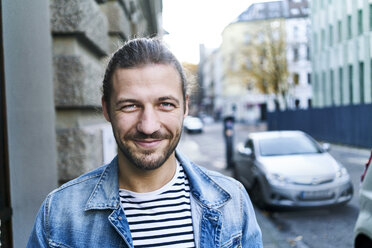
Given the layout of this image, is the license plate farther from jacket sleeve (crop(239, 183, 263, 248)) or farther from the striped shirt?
the striped shirt

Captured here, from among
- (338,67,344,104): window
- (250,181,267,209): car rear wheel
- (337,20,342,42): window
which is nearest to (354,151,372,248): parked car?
(250,181,267,209): car rear wheel

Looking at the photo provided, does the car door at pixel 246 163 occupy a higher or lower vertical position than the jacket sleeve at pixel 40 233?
lower

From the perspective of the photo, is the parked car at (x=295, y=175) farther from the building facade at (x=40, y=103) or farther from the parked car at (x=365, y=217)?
the building facade at (x=40, y=103)

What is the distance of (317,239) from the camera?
575 centimetres

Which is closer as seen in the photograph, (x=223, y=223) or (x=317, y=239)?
(x=223, y=223)

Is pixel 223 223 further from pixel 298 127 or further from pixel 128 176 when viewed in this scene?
pixel 298 127

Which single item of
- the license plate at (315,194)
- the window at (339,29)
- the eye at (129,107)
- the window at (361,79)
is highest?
the window at (339,29)

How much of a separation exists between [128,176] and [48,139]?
4.08ft

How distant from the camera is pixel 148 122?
1.65 m

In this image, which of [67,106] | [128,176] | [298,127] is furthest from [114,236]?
[298,127]

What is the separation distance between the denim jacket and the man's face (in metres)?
0.19

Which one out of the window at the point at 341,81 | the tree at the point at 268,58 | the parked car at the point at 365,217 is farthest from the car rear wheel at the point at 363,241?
the tree at the point at 268,58

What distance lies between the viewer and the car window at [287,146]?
321 inches

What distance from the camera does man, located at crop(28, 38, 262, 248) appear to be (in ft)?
5.39
